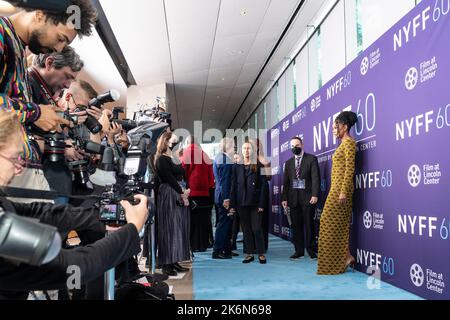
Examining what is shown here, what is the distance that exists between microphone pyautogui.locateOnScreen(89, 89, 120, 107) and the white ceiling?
136 inches

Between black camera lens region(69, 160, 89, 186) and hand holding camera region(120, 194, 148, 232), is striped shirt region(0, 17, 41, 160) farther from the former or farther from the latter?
black camera lens region(69, 160, 89, 186)

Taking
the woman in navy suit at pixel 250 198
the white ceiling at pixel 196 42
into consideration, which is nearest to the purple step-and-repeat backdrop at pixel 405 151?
the woman in navy suit at pixel 250 198

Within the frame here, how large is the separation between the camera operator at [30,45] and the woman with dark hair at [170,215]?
2.08 m

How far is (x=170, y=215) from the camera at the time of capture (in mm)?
3381

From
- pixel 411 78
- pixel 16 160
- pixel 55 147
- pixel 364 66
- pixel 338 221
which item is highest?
pixel 364 66

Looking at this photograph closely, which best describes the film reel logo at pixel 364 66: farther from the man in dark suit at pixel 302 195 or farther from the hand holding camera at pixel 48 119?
the hand holding camera at pixel 48 119

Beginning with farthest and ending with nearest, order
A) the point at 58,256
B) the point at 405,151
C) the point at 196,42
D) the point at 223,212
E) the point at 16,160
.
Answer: the point at 196,42 < the point at 223,212 < the point at 405,151 < the point at 16,160 < the point at 58,256

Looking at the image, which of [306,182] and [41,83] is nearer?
[41,83]

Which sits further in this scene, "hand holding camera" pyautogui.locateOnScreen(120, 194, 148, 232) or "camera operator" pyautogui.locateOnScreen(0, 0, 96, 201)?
"camera operator" pyautogui.locateOnScreen(0, 0, 96, 201)

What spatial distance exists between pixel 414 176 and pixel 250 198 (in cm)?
177


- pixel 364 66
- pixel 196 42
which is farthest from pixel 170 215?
pixel 196 42

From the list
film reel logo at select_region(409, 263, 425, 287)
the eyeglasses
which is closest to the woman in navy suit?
film reel logo at select_region(409, 263, 425, 287)

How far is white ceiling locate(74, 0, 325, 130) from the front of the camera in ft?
16.4

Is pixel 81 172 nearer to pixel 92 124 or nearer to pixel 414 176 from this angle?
pixel 92 124
